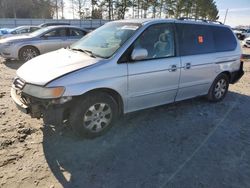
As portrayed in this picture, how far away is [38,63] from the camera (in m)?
3.95

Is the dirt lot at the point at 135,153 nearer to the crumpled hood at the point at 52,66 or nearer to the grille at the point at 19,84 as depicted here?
the grille at the point at 19,84

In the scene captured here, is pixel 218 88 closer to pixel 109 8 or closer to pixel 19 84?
pixel 19 84

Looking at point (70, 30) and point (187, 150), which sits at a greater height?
point (70, 30)

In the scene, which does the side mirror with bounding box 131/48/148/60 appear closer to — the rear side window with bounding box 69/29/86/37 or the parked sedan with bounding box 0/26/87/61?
the parked sedan with bounding box 0/26/87/61

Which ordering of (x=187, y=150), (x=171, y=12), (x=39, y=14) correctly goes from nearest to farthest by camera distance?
1. (x=187, y=150)
2. (x=171, y=12)
3. (x=39, y=14)

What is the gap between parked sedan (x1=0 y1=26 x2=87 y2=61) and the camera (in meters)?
9.51

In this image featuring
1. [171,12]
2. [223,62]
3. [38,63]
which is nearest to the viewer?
[38,63]

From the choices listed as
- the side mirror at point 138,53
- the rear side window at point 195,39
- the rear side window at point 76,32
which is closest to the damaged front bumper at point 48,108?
the side mirror at point 138,53

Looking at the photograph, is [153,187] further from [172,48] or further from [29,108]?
[172,48]

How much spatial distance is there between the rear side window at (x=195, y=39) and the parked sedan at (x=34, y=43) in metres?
6.82

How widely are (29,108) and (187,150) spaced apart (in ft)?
7.74

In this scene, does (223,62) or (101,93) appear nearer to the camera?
(101,93)

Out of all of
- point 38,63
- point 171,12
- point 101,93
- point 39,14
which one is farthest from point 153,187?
point 39,14

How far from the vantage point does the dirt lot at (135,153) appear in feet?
9.70
